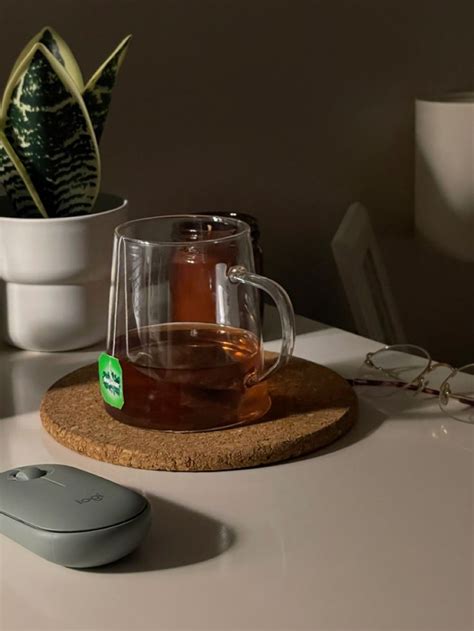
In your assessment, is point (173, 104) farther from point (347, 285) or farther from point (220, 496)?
point (220, 496)

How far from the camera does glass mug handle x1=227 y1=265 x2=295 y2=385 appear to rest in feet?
2.30

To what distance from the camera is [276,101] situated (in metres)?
1.21

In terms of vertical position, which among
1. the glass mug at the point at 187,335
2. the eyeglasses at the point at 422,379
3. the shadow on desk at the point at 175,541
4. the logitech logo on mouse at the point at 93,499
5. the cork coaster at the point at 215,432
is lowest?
the eyeglasses at the point at 422,379

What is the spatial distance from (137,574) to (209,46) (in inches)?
28.8

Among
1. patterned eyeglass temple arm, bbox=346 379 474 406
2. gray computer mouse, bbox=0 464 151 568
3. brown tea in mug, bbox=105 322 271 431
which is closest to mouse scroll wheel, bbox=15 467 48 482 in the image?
gray computer mouse, bbox=0 464 151 568

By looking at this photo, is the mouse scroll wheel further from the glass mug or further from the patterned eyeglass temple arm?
the patterned eyeglass temple arm

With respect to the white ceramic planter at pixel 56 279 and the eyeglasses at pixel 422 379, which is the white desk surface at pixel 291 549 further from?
the white ceramic planter at pixel 56 279

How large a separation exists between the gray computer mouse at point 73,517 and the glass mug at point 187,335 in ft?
0.40

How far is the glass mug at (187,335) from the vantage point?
0.69 meters

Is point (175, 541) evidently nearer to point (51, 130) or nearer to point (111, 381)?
point (111, 381)

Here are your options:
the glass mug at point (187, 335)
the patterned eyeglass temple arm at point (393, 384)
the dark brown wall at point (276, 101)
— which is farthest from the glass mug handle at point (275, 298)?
the dark brown wall at point (276, 101)

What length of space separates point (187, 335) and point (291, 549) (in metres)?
0.21

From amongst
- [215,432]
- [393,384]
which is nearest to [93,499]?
[215,432]

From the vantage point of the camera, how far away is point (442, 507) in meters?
0.60
